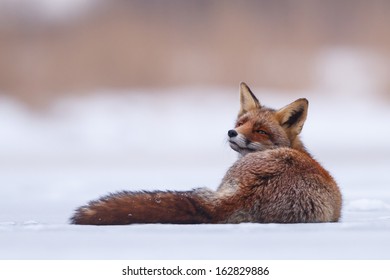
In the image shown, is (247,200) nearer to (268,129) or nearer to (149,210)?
(149,210)

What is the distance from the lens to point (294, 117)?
724 cm

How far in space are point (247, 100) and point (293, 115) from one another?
0.51 meters

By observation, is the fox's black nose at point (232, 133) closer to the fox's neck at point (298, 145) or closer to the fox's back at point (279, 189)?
the fox's back at point (279, 189)

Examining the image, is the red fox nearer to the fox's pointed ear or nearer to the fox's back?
the fox's back

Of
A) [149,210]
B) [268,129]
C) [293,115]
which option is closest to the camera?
[149,210]

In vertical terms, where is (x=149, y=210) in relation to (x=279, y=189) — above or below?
below

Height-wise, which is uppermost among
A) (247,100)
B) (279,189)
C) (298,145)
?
(247,100)

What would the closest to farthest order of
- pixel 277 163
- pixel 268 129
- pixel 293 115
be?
1. pixel 277 163
2. pixel 268 129
3. pixel 293 115

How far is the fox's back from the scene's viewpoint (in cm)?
616

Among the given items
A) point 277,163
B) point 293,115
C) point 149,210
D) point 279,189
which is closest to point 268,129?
point 293,115

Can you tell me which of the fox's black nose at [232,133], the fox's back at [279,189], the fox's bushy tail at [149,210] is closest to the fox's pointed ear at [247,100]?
the fox's black nose at [232,133]

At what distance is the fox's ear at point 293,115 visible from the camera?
717 centimetres

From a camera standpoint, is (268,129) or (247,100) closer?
(268,129)
